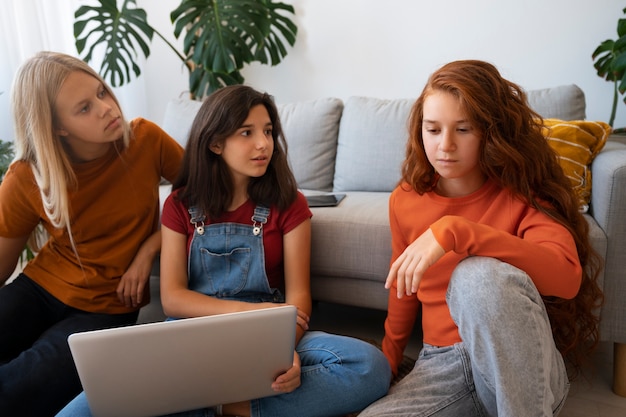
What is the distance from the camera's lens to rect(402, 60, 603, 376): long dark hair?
39.5 inches

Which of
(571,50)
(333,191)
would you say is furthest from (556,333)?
(571,50)

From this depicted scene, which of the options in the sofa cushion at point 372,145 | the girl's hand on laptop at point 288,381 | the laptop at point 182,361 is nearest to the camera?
the laptop at point 182,361

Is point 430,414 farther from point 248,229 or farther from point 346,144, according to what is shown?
point 346,144

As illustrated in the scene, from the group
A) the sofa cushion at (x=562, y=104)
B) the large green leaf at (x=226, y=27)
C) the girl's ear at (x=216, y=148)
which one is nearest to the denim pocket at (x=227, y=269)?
the girl's ear at (x=216, y=148)

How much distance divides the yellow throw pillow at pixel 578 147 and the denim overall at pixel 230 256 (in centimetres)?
78

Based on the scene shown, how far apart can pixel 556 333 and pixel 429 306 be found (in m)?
0.29

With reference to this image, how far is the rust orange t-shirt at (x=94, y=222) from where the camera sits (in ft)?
4.12

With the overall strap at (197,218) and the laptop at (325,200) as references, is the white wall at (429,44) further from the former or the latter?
the overall strap at (197,218)

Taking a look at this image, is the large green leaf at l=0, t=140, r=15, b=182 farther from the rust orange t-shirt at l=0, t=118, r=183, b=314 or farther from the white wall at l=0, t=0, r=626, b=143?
the rust orange t-shirt at l=0, t=118, r=183, b=314

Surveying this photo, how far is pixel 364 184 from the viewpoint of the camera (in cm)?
196

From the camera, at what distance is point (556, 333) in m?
1.16

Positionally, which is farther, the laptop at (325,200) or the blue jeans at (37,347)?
the laptop at (325,200)

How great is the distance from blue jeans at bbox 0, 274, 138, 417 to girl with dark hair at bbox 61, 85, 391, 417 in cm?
23

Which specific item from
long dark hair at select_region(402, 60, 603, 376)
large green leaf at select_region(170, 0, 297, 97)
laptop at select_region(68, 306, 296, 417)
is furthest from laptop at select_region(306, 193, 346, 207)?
large green leaf at select_region(170, 0, 297, 97)
